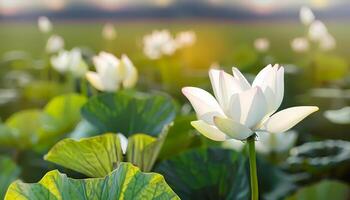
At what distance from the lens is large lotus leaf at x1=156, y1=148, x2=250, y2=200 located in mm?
761

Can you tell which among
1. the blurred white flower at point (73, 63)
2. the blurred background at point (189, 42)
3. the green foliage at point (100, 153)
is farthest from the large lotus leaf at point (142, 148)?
the blurred background at point (189, 42)

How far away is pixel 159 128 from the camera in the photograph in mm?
897

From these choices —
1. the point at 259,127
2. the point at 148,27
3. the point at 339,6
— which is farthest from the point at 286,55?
the point at 259,127

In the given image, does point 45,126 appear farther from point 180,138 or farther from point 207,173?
point 207,173

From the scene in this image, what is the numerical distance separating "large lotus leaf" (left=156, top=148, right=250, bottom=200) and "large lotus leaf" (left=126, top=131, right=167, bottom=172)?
4cm

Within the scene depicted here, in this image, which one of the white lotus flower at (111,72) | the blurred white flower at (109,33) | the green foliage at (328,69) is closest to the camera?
the white lotus flower at (111,72)

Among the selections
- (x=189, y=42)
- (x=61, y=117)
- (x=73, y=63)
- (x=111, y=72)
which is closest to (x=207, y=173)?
(x=111, y=72)

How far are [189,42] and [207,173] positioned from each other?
6.63ft

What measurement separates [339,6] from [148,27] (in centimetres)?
105

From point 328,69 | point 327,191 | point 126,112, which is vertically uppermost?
point 126,112

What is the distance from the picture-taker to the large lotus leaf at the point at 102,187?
56 cm

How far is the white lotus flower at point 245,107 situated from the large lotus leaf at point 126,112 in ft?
1.06

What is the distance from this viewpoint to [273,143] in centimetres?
117

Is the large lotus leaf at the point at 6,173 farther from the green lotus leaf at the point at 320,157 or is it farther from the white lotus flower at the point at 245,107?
the green lotus leaf at the point at 320,157
